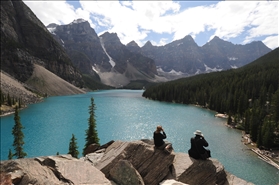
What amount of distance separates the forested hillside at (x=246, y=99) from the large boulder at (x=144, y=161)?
3908 cm

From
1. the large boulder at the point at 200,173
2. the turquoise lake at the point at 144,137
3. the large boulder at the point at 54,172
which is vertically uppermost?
the large boulder at the point at 54,172

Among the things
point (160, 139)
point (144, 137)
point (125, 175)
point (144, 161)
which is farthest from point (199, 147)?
point (144, 137)

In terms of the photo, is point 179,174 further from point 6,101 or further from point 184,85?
point 184,85

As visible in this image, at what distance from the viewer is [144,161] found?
14.9 metres

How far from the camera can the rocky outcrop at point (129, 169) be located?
39.1 ft

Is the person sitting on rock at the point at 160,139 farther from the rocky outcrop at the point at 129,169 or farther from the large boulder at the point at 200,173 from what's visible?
the large boulder at the point at 200,173

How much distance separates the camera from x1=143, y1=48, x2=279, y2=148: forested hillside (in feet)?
162

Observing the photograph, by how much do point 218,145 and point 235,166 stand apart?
11091 millimetres

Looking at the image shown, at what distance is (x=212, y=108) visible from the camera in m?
108

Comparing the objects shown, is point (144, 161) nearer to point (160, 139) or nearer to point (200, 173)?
point (160, 139)

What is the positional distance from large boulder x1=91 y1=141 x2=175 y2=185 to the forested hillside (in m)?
39.1

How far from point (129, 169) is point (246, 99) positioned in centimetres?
8855

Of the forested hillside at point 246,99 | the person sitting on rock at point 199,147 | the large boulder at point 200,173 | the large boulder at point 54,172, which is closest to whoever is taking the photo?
the large boulder at point 54,172

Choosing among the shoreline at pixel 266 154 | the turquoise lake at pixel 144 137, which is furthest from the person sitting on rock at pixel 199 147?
the shoreline at pixel 266 154
